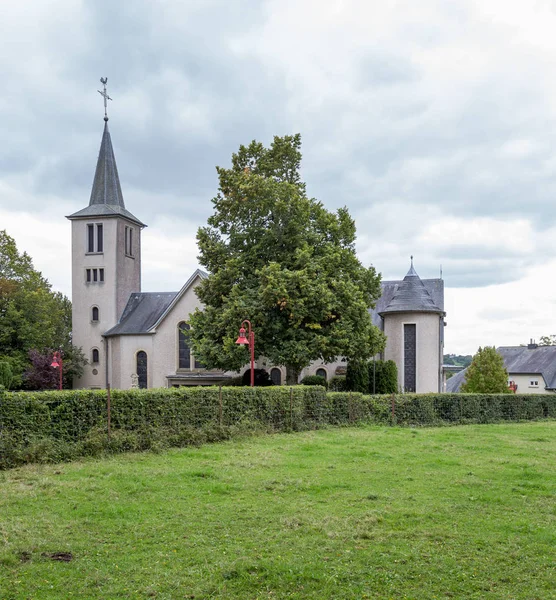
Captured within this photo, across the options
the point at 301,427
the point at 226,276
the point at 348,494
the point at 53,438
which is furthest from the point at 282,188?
the point at 348,494

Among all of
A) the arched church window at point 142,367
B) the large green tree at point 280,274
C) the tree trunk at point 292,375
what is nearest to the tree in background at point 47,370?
the arched church window at point 142,367

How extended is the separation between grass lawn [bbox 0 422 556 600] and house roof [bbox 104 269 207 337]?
29756 millimetres

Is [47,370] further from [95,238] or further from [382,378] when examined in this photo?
[382,378]

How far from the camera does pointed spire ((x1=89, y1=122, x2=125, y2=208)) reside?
4641 cm

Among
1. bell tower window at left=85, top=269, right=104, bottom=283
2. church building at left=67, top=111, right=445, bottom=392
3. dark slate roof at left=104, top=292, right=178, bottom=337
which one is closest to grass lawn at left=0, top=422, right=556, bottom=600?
church building at left=67, top=111, right=445, bottom=392

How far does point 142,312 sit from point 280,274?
2001 centimetres

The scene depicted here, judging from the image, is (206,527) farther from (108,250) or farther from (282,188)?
(108,250)

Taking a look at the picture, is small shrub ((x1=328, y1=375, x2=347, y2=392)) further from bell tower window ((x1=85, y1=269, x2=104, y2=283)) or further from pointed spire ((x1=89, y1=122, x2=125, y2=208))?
pointed spire ((x1=89, y1=122, x2=125, y2=208))

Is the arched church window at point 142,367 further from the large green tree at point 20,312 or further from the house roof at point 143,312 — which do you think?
the large green tree at point 20,312

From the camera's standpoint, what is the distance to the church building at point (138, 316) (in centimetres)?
3862

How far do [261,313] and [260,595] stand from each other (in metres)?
22.1

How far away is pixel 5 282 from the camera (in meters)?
42.9

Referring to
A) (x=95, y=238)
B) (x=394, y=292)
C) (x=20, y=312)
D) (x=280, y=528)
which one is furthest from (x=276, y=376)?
(x=280, y=528)

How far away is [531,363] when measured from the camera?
69.2 m
